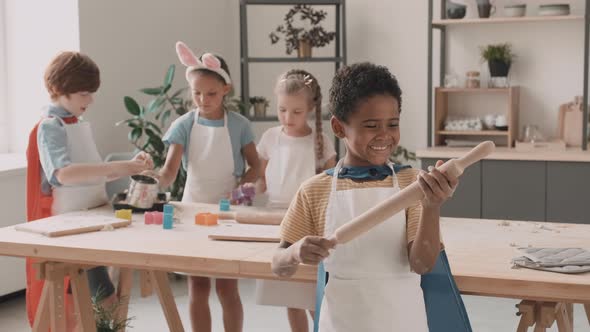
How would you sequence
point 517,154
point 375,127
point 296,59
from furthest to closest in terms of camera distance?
point 296,59 → point 517,154 → point 375,127

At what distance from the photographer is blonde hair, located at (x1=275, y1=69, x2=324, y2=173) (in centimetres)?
309

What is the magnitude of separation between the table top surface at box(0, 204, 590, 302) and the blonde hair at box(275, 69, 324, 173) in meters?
0.56

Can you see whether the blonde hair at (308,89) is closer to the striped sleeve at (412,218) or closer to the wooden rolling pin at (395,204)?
the striped sleeve at (412,218)

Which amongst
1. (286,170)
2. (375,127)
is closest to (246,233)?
(286,170)

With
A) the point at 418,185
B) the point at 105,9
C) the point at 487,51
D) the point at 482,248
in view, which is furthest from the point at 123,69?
the point at 418,185

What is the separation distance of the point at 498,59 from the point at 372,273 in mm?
3394

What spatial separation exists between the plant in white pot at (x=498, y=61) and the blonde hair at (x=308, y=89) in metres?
2.25

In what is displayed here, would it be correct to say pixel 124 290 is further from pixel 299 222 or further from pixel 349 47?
pixel 349 47

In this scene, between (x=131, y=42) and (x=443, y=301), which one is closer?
(x=443, y=301)

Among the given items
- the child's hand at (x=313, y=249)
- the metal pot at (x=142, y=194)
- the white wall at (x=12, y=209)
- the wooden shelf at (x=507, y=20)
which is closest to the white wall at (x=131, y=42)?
the white wall at (x=12, y=209)

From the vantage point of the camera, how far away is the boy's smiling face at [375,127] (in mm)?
1974

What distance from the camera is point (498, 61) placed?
16.9 feet

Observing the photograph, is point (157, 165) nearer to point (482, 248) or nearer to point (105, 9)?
point (105, 9)

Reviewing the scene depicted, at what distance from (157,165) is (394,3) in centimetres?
187
